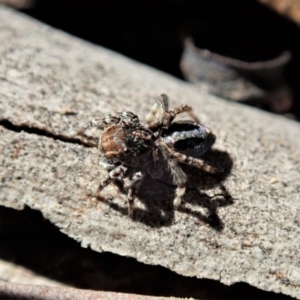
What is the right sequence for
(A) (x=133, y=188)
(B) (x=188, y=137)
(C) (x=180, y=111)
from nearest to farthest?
(A) (x=133, y=188), (B) (x=188, y=137), (C) (x=180, y=111)

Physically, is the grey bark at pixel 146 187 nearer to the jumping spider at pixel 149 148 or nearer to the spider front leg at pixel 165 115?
the jumping spider at pixel 149 148

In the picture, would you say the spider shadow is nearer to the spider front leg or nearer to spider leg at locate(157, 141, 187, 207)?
spider leg at locate(157, 141, 187, 207)

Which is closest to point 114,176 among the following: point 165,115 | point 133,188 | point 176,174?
point 133,188

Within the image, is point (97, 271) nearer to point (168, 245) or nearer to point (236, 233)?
point (168, 245)

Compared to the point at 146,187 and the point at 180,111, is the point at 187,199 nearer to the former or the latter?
the point at 146,187

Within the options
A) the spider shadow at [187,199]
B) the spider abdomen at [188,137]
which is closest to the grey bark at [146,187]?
the spider shadow at [187,199]

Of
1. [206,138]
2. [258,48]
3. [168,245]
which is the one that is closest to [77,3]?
[258,48]
